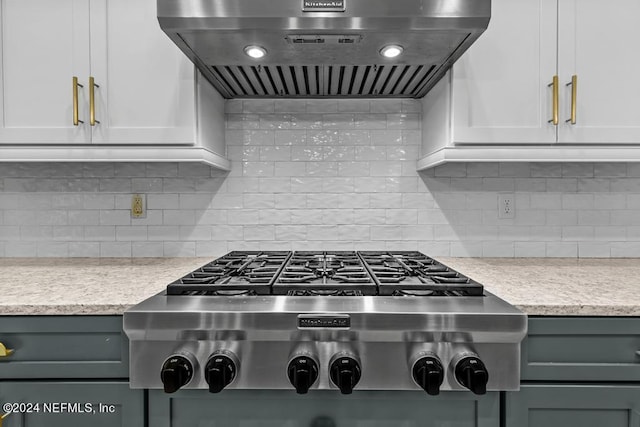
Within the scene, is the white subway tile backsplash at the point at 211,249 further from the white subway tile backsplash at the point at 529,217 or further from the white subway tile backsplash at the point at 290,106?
the white subway tile backsplash at the point at 529,217

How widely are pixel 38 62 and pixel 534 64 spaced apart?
6.05 feet

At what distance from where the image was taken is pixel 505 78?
1487 mm

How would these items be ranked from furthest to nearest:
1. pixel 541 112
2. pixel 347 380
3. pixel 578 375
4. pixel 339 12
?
pixel 541 112, pixel 339 12, pixel 578 375, pixel 347 380

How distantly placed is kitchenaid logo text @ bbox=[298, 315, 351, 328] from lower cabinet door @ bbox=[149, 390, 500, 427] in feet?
0.64

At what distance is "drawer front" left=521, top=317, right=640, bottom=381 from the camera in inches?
39.8

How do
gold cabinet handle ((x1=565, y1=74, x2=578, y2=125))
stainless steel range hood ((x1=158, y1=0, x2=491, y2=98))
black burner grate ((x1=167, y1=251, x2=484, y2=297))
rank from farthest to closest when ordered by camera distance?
1. gold cabinet handle ((x1=565, y1=74, x2=578, y2=125))
2. stainless steel range hood ((x1=158, y1=0, x2=491, y2=98))
3. black burner grate ((x1=167, y1=251, x2=484, y2=297))

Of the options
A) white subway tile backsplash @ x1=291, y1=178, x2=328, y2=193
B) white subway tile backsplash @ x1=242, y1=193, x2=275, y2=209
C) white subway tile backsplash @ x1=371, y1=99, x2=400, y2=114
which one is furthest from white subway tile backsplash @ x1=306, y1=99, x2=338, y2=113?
white subway tile backsplash @ x1=242, y1=193, x2=275, y2=209

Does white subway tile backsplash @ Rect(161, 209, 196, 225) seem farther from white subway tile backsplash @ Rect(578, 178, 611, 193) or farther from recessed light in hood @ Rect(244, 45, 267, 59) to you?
white subway tile backsplash @ Rect(578, 178, 611, 193)

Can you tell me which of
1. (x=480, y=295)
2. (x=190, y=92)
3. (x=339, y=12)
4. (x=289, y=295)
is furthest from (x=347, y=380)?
(x=190, y=92)

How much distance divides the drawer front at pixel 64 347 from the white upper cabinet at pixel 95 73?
0.73 m

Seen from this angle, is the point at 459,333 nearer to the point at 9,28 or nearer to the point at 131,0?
the point at 131,0

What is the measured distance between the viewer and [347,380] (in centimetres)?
90

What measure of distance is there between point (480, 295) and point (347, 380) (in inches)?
17.9

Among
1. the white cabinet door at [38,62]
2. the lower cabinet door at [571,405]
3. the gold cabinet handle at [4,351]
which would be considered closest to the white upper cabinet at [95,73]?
the white cabinet door at [38,62]
